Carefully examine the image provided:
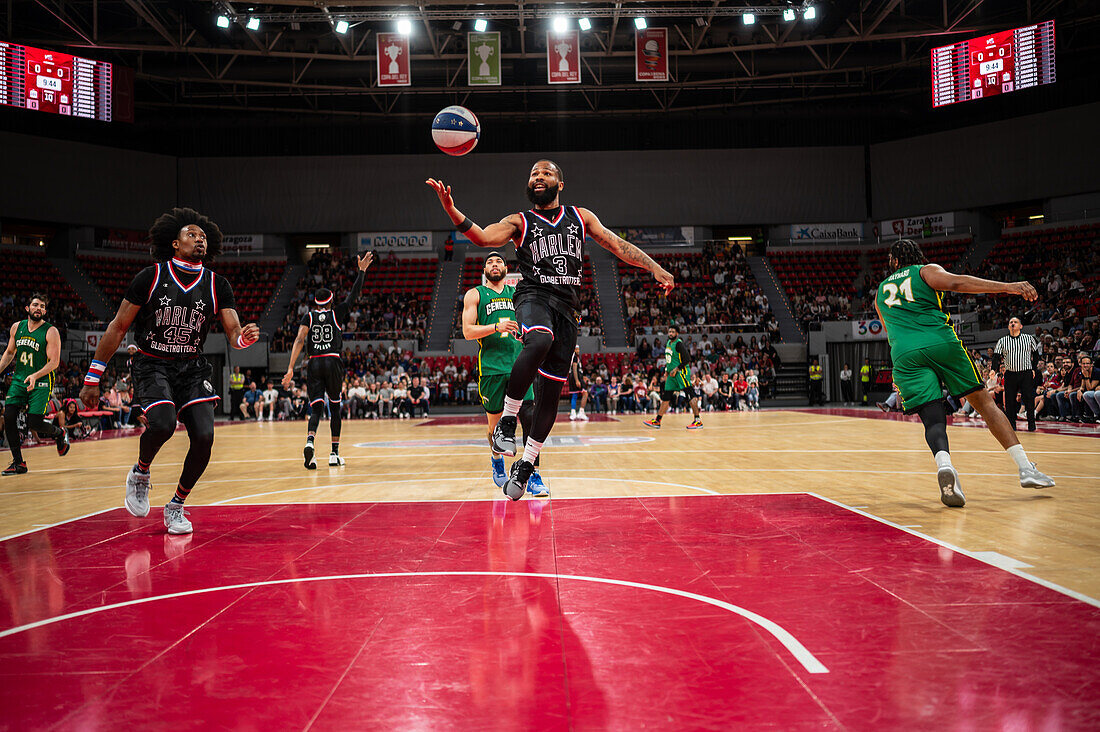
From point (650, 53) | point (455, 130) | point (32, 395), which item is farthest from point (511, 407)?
point (650, 53)

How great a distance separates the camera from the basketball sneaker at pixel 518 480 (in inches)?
206

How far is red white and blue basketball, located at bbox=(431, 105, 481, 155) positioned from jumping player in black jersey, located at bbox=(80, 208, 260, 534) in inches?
80.2

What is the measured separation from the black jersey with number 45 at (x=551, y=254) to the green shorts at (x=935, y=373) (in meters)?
2.56

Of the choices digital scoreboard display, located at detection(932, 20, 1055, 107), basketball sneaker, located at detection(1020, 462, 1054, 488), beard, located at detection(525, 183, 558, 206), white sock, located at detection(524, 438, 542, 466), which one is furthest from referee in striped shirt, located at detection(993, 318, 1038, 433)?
digital scoreboard display, located at detection(932, 20, 1055, 107)

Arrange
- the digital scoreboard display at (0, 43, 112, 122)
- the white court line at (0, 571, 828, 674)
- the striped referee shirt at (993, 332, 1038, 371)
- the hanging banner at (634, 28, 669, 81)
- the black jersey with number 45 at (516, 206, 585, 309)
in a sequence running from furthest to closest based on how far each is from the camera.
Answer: the digital scoreboard display at (0, 43, 112, 122)
the hanging banner at (634, 28, 669, 81)
the striped referee shirt at (993, 332, 1038, 371)
the black jersey with number 45 at (516, 206, 585, 309)
the white court line at (0, 571, 828, 674)

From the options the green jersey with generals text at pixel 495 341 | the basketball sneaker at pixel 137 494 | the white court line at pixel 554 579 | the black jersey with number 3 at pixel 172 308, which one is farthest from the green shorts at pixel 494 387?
the white court line at pixel 554 579

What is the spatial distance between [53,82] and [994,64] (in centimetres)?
2872

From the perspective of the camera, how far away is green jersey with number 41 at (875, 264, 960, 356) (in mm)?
5660

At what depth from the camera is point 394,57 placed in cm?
2012

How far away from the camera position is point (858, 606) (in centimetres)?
289

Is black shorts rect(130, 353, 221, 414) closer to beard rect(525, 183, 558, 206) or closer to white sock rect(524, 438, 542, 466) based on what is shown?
white sock rect(524, 438, 542, 466)

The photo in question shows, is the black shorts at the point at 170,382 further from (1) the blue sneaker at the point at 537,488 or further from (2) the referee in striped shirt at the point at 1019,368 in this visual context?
(2) the referee in striped shirt at the point at 1019,368

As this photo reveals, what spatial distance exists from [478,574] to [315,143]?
3486 centimetres

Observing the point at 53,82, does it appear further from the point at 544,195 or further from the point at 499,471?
the point at 544,195
